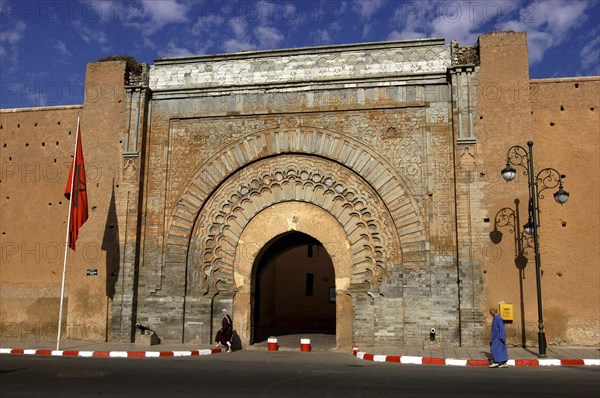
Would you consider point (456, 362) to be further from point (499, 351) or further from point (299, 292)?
point (299, 292)

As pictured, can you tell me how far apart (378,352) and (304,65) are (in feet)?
21.8

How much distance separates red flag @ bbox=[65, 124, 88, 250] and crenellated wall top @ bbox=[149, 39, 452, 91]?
2528 mm

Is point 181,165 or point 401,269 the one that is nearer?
point 401,269

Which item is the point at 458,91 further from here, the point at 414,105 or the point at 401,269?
the point at 401,269

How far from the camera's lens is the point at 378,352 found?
10617 mm

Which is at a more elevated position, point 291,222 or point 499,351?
point 291,222

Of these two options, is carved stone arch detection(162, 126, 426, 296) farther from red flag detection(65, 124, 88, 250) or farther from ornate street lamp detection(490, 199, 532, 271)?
red flag detection(65, 124, 88, 250)

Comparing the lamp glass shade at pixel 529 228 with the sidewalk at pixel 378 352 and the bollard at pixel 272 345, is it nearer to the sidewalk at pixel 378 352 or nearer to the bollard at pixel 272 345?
the sidewalk at pixel 378 352

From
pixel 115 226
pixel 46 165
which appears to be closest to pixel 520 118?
pixel 115 226

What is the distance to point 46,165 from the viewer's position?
1412cm

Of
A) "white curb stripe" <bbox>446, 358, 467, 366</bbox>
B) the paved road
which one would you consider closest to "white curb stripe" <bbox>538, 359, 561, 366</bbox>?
the paved road

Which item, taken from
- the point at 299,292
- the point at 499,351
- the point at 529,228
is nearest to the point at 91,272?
the point at 499,351

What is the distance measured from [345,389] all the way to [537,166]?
7363mm

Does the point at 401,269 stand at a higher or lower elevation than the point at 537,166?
lower
